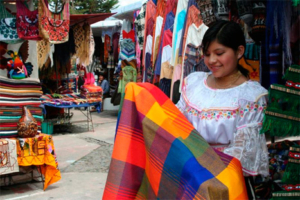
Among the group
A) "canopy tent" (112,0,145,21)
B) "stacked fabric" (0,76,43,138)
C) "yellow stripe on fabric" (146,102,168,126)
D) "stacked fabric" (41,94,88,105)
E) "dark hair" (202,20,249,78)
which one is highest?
"canopy tent" (112,0,145,21)

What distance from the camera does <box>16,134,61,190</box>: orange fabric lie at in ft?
13.5

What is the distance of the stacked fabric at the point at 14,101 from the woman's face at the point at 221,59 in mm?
3167

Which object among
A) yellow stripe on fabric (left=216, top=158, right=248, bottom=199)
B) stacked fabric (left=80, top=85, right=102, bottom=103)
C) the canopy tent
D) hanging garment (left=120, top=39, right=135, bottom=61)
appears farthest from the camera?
stacked fabric (left=80, top=85, right=102, bottom=103)

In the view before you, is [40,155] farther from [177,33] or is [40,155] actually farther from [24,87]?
[177,33]

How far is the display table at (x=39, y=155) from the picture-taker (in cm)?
409

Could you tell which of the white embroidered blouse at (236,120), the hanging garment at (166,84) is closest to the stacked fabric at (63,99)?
the hanging garment at (166,84)

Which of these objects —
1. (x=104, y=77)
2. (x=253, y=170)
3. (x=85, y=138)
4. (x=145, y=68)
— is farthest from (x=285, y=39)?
(x=104, y=77)

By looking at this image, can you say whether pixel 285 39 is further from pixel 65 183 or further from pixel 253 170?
pixel 65 183

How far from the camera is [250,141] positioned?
5.83 feet

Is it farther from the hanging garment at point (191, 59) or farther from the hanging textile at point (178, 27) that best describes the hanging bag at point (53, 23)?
the hanging garment at point (191, 59)

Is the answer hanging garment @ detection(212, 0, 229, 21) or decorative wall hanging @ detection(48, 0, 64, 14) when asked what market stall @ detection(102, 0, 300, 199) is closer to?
hanging garment @ detection(212, 0, 229, 21)

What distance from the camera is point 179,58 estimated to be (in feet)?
12.2

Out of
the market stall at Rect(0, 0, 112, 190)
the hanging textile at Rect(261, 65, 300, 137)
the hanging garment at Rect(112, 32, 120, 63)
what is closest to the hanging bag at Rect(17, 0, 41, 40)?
the market stall at Rect(0, 0, 112, 190)

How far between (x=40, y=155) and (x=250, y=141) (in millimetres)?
3174
